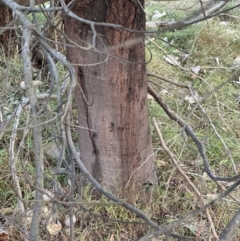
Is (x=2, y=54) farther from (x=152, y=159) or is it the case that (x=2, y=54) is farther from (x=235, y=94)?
(x=235, y=94)

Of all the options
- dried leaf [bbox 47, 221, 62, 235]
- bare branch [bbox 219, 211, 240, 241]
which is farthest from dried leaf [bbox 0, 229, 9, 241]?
bare branch [bbox 219, 211, 240, 241]

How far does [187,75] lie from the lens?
288 centimetres

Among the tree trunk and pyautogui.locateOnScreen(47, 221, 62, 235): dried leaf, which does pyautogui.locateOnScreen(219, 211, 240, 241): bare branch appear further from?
pyautogui.locateOnScreen(47, 221, 62, 235): dried leaf

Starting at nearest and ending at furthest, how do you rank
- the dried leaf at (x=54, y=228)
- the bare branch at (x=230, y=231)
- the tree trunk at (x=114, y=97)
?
the bare branch at (x=230, y=231)
the tree trunk at (x=114, y=97)
the dried leaf at (x=54, y=228)

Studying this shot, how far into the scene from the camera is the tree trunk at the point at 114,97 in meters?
1.40

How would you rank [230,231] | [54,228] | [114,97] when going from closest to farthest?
[230,231], [114,97], [54,228]

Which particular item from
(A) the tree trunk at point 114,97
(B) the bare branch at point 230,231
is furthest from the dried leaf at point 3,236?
(B) the bare branch at point 230,231

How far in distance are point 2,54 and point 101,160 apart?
1244 mm

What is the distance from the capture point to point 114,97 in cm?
156

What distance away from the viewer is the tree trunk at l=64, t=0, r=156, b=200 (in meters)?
1.40

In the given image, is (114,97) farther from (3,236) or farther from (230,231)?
(230,231)

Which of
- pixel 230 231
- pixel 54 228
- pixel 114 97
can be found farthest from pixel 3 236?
pixel 230 231

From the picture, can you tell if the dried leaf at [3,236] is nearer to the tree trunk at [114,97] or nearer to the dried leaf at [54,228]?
the dried leaf at [54,228]

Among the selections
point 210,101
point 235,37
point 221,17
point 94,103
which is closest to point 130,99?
point 94,103
